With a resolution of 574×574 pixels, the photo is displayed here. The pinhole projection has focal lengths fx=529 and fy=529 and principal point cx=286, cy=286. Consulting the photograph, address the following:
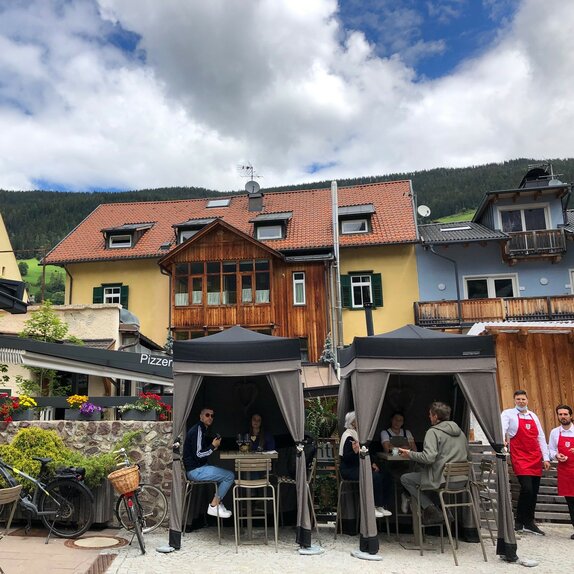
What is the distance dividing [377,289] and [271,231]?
577 cm

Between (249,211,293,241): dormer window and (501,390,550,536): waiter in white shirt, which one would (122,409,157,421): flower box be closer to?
(501,390,550,536): waiter in white shirt

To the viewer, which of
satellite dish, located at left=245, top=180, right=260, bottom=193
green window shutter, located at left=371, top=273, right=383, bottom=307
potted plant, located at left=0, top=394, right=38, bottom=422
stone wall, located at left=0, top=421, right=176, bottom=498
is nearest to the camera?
stone wall, located at left=0, top=421, right=176, bottom=498

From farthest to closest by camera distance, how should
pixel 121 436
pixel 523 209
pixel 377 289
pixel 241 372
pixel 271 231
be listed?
pixel 271 231 → pixel 523 209 → pixel 377 289 → pixel 121 436 → pixel 241 372

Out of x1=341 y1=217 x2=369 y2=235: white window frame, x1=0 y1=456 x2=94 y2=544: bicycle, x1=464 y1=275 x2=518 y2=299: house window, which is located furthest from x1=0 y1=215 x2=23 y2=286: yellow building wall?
x1=464 y1=275 x2=518 y2=299: house window

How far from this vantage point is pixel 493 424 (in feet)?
22.1

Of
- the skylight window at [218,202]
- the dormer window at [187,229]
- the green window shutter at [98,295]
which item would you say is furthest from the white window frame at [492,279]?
the green window shutter at [98,295]

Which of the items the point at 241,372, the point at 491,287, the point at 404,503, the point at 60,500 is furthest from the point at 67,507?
the point at 491,287

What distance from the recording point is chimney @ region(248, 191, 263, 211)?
91.8ft

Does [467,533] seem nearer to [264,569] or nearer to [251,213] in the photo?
[264,569]

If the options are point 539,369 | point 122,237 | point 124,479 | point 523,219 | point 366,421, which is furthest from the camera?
point 122,237

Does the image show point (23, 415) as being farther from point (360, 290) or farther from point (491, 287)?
point (491, 287)

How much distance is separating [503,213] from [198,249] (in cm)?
1374

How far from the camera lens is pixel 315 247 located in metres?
23.4

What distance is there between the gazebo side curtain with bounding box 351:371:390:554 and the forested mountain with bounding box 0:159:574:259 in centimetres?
5012
